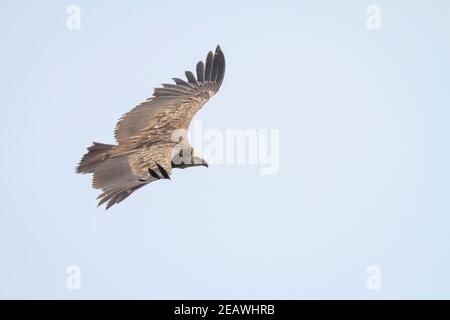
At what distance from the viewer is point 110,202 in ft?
47.1

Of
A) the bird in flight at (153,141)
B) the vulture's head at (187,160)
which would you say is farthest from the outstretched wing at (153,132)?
the vulture's head at (187,160)

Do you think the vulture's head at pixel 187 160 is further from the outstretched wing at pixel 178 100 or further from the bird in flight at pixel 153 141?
the outstretched wing at pixel 178 100

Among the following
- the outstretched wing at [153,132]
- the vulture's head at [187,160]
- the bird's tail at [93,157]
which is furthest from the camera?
the vulture's head at [187,160]

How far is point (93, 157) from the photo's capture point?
15.9 metres

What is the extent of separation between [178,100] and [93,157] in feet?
7.33

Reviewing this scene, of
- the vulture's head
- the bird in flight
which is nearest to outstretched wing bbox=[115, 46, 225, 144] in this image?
the bird in flight

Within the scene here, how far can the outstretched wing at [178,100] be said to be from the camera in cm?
1655

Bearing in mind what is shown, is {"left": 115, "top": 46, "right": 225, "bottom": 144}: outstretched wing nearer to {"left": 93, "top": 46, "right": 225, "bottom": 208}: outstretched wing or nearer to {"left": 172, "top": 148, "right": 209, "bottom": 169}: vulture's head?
{"left": 93, "top": 46, "right": 225, "bottom": 208}: outstretched wing

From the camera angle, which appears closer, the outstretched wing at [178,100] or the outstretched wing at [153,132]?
the outstretched wing at [153,132]

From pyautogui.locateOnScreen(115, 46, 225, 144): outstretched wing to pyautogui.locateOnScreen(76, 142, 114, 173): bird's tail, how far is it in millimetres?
319

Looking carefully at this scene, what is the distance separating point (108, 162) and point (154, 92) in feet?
6.95
